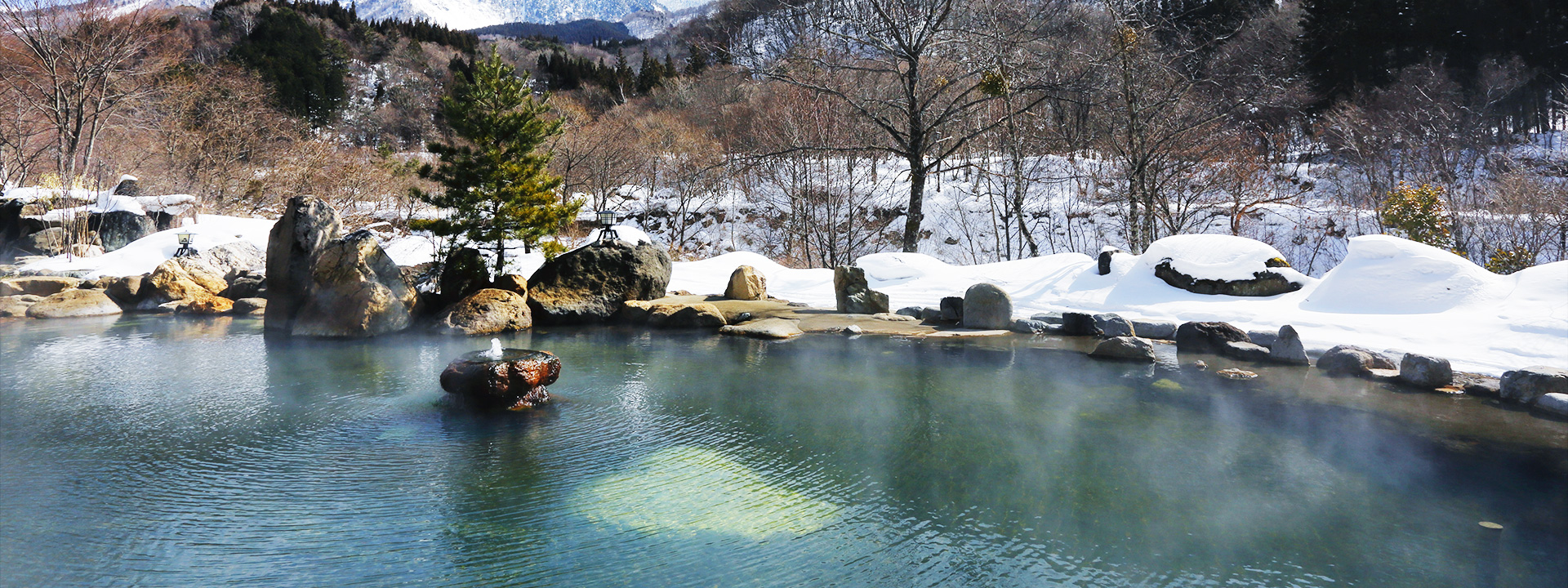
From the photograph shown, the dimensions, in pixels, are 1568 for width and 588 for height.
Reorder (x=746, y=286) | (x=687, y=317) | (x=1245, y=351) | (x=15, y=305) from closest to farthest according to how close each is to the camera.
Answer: (x=1245, y=351) → (x=687, y=317) → (x=15, y=305) → (x=746, y=286)

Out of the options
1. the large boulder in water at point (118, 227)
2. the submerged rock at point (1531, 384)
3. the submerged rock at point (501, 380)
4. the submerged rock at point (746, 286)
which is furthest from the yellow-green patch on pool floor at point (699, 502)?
the large boulder in water at point (118, 227)

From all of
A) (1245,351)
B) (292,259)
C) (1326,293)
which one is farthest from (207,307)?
(1326,293)

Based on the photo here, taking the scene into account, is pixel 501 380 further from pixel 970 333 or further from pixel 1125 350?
pixel 1125 350

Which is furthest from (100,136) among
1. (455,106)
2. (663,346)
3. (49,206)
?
(663,346)

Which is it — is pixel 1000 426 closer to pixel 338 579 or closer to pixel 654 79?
pixel 338 579

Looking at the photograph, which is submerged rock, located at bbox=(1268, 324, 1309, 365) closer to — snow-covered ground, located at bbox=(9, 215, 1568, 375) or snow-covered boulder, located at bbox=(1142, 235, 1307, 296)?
snow-covered ground, located at bbox=(9, 215, 1568, 375)

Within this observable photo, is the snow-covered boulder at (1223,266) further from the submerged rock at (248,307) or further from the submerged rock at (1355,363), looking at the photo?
the submerged rock at (248,307)

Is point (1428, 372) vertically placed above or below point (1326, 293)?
below

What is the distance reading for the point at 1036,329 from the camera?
9.80 metres

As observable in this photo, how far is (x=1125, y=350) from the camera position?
26.3ft

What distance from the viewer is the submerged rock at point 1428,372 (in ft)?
20.7

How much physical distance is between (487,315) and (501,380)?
5114mm

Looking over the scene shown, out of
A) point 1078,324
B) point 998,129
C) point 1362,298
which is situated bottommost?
point 1078,324

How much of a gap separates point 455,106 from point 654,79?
121 ft
